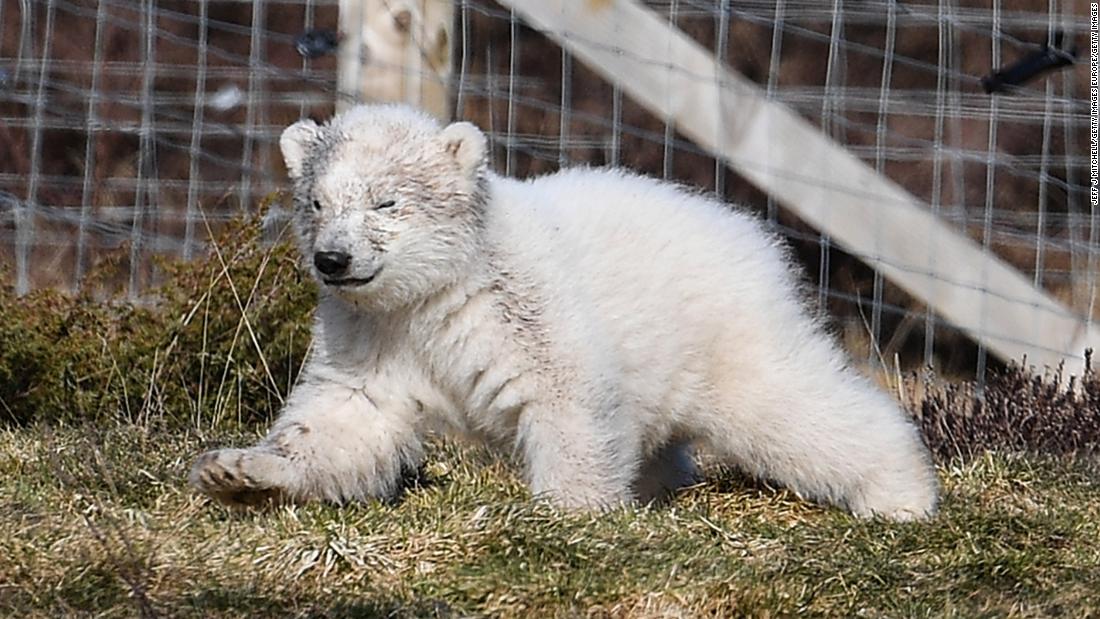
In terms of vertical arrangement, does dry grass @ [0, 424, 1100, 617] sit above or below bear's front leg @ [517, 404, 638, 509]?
below

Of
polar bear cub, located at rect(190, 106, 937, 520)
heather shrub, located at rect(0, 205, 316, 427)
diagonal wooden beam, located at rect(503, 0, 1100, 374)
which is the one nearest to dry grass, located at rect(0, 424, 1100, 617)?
polar bear cub, located at rect(190, 106, 937, 520)

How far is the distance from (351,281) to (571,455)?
0.74 m

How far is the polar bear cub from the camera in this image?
5.13m

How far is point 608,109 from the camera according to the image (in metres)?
13.0

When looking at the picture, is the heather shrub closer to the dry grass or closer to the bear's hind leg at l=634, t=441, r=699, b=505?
the dry grass

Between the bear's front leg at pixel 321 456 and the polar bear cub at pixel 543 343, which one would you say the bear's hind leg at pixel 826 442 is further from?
the bear's front leg at pixel 321 456

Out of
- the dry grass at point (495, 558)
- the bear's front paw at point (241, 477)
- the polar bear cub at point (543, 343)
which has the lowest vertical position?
the dry grass at point (495, 558)

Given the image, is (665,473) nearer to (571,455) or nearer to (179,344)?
(571,455)

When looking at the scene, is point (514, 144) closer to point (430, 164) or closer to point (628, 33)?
point (628, 33)

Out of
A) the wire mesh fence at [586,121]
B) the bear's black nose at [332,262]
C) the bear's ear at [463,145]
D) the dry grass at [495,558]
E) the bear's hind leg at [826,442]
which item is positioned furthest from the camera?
the wire mesh fence at [586,121]

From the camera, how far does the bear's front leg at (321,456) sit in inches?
197

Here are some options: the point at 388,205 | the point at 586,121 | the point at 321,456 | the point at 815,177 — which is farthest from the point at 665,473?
the point at 586,121

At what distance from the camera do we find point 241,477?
5000mm

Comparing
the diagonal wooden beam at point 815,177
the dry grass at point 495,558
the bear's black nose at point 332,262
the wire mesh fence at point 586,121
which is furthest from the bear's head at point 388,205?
the wire mesh fence at point 586,121
